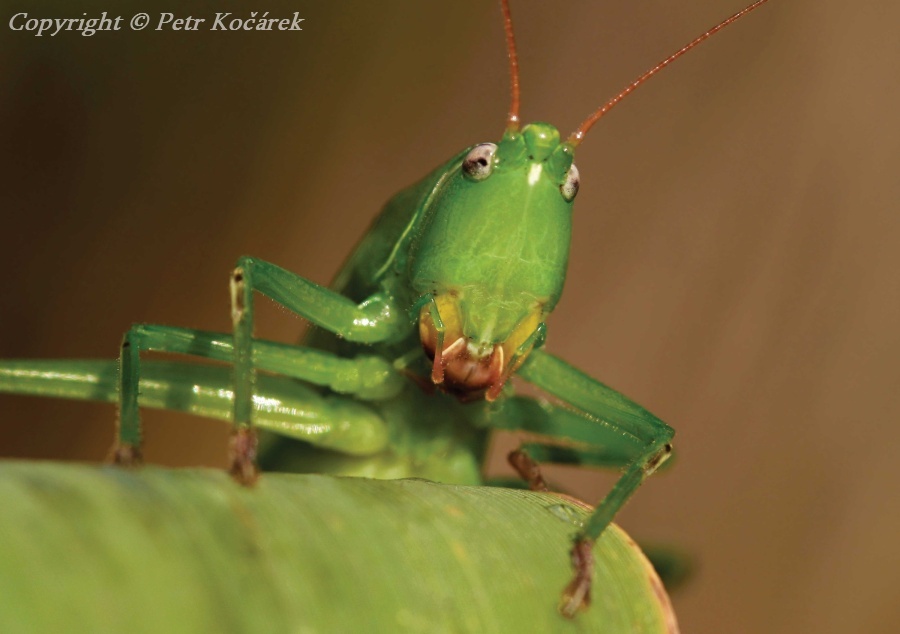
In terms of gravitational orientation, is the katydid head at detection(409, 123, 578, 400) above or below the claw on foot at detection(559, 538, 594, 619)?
above

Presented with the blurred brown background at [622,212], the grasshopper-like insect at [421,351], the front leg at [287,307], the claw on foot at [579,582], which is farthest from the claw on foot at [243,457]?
the blurred brown background at [622,212]

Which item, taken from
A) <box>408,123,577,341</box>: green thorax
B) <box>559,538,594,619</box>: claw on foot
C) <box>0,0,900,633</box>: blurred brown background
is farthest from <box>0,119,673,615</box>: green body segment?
<box>0,0,900,633</box>: blurred brown background

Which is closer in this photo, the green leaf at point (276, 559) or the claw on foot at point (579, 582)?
the green leaf at point (276, 559)

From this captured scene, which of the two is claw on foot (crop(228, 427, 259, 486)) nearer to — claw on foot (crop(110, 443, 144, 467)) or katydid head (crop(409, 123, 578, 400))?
claw on foot (crop(110, 443, 144, 467))

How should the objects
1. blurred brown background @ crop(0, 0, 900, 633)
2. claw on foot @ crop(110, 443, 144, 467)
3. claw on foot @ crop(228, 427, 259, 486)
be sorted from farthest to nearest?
blurred brown background @ crop(0, 0, 900, 633) → claw on foot @ crop(110, 443, 144, 467) → claw on foot @ crop(228, 427, 259, 486)

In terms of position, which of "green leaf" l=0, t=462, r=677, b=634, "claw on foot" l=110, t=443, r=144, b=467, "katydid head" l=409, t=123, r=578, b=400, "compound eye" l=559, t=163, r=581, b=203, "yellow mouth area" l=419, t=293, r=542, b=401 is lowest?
"claw on foot" l=110, t=443, r=144, b=467

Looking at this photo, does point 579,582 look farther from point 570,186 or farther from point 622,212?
point 622,212

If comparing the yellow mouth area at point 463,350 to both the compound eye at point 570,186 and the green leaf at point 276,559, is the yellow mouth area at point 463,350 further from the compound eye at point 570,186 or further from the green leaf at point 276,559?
the green leaf at point 276,559

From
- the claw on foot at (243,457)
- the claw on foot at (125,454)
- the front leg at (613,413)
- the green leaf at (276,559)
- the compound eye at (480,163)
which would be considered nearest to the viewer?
the green leaf at (276,559)
